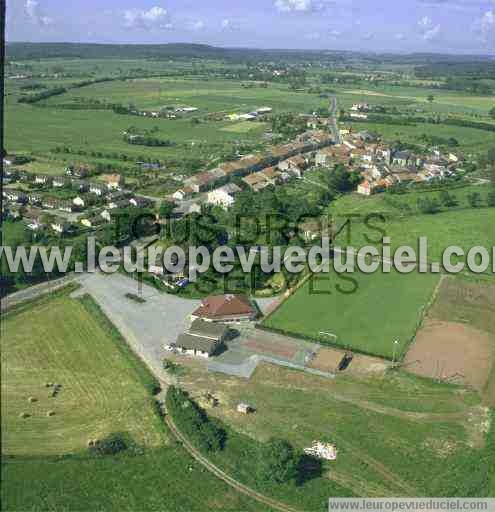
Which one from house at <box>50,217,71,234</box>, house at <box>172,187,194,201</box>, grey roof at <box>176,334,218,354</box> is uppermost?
house at <box>172,187,194,201</box>

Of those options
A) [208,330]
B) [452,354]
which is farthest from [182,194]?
[452,354]

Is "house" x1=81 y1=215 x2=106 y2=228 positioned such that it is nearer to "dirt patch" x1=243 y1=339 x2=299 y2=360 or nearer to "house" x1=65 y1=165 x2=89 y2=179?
"house" x1=65 y1=165 x2=89 y2=179

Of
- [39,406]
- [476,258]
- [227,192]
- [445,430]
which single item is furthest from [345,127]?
[39,406]

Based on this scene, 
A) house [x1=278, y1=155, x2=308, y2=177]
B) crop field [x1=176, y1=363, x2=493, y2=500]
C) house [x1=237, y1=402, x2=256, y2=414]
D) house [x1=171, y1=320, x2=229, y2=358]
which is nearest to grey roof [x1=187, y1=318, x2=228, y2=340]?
house [x1=171, y1=320, x2=229, y2=358]

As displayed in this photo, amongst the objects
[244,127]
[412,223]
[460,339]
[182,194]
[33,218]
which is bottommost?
[460,339]

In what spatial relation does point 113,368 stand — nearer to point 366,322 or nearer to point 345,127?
point 366,322

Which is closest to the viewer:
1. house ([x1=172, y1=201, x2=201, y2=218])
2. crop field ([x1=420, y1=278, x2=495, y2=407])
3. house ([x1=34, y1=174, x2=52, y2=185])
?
crop field ([x1=420, y1=278, x2=495, y2=407])

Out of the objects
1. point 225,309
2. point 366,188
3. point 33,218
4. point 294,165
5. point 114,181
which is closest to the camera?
point 225,309

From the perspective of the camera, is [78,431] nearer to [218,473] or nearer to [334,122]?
[218,473]
